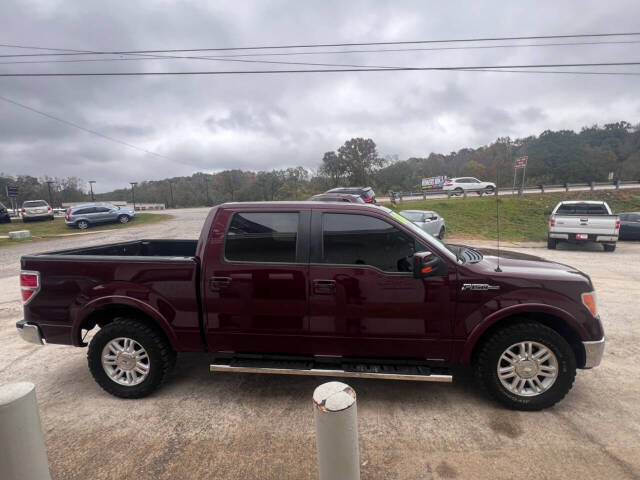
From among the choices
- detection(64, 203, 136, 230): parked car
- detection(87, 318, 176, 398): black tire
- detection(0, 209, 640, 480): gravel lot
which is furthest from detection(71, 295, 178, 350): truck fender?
detection(64, 203, 136, 230): parked car

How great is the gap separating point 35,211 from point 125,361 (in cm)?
2968

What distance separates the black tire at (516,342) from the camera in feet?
9.80

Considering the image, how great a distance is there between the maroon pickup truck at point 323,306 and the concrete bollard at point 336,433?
1188 mm

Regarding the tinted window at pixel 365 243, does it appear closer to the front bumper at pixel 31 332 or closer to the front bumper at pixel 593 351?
the front bumper at pixel 593 351

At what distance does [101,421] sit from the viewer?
3.07 m

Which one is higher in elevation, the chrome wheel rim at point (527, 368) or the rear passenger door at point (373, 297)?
the rear passenger door at point (373, 297)

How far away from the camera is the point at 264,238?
3252 mm

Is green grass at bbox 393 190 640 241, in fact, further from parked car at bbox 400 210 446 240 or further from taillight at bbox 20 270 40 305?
taillight at bbox 20 270 40 305

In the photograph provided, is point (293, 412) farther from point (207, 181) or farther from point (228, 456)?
point (207, 181)

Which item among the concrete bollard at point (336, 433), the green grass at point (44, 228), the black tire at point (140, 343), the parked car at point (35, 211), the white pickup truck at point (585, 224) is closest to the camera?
the concrete bollard at point (336, 433)

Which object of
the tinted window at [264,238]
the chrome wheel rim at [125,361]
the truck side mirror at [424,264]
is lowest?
the chrome wheel rim at [125,361]

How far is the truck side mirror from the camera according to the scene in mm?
2873

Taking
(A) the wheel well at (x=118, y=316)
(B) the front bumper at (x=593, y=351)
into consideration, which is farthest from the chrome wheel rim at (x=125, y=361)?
(B) the front bumper at (x=593, y=351)

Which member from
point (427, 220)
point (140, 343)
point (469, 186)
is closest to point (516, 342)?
point (140, 343)
